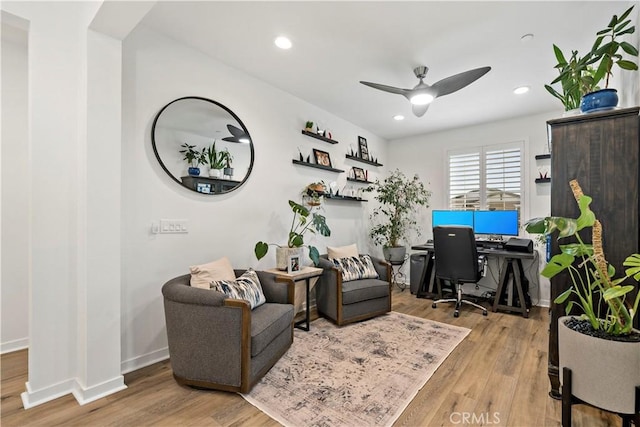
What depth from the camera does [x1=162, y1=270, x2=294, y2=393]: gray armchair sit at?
193 centimetres

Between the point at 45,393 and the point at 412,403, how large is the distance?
2.38 metres

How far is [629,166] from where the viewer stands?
171cm

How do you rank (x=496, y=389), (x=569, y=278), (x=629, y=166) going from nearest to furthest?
(x=629, y=166) < (x=569, y=278) < (x=496, y=389)

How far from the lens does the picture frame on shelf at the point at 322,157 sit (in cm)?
400

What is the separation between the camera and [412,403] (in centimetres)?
191

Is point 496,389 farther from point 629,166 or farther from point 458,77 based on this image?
point 458,77

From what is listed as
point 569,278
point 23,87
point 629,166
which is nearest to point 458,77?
point 629,166

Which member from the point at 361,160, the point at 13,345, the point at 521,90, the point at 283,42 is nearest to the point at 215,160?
the point at 283,42

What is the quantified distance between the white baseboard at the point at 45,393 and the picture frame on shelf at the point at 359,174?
3.96m

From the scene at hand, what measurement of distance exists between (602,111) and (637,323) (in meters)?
1.27

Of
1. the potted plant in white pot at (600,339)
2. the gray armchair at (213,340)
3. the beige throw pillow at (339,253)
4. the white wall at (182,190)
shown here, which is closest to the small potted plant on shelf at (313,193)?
the white wall at (182,190)

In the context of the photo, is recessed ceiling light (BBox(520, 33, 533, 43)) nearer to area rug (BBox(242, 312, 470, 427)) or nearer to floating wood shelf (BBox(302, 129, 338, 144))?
floating wood shelf (BBox(302, 129, 338, 144))

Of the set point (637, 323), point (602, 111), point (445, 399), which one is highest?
point (602, 111)

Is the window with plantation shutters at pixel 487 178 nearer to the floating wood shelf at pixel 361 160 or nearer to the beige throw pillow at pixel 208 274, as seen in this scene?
the floating wood shelf at pixel 361 160
